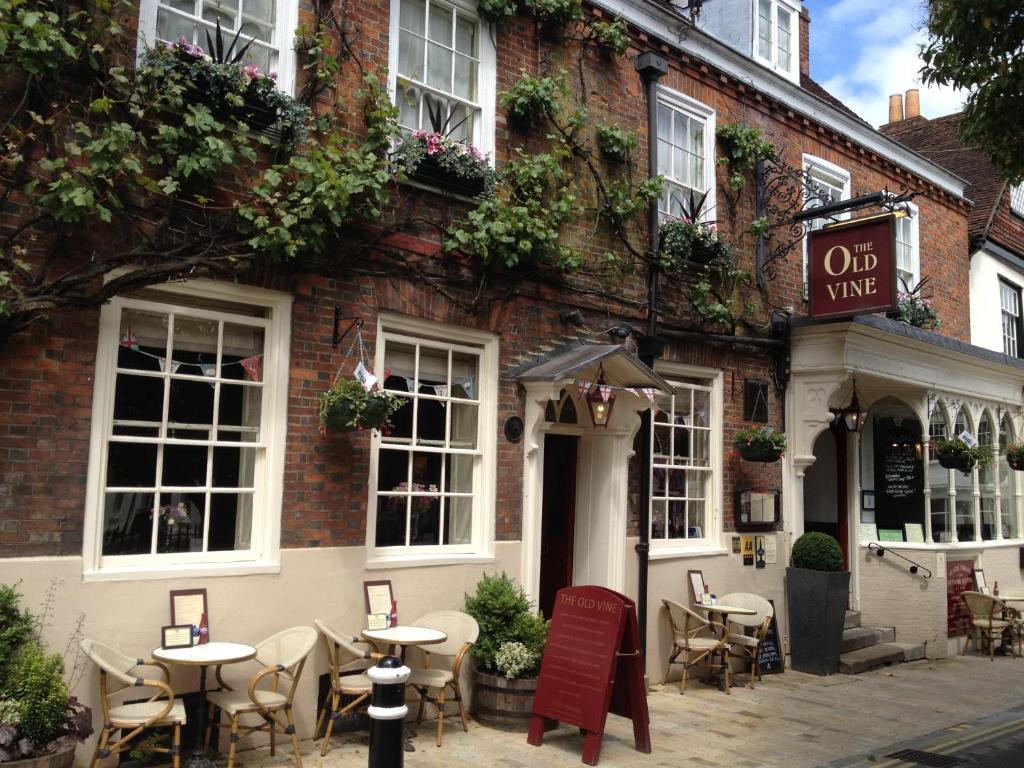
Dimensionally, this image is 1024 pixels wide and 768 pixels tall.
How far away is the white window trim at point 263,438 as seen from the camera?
19.0 ft

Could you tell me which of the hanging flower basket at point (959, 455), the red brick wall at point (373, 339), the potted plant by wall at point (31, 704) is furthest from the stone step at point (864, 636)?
the potted plant by wall at point (31, 704)

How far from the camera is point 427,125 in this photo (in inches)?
317

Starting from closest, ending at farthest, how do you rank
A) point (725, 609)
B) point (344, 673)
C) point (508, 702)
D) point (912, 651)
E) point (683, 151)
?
point (344, 673) → point (508, 702) → point (725, 609) → point (683, 151) → point (912, 651)

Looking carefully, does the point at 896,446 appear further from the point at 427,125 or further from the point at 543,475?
the point at 427,125

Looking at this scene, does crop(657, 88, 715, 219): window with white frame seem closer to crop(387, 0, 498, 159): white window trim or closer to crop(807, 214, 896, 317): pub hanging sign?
crop(807, 214, 896, 317): pub hanging sign

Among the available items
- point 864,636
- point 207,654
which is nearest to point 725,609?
point 864,636

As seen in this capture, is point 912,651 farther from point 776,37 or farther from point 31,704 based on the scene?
point 31,704

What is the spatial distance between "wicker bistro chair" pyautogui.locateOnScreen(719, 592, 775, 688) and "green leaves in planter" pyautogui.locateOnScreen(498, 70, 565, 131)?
215 inches

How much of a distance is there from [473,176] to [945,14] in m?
4.23

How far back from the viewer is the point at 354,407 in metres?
6.56

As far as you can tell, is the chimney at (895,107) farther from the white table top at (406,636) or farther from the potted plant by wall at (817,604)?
the white table top at (406,636)

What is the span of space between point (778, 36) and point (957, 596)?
8.14 m

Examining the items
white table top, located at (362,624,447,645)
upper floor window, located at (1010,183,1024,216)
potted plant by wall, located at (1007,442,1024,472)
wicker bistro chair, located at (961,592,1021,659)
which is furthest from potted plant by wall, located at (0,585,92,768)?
upper floor window, located at (1010,183,1024,216)

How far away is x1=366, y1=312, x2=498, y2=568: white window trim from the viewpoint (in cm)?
743
